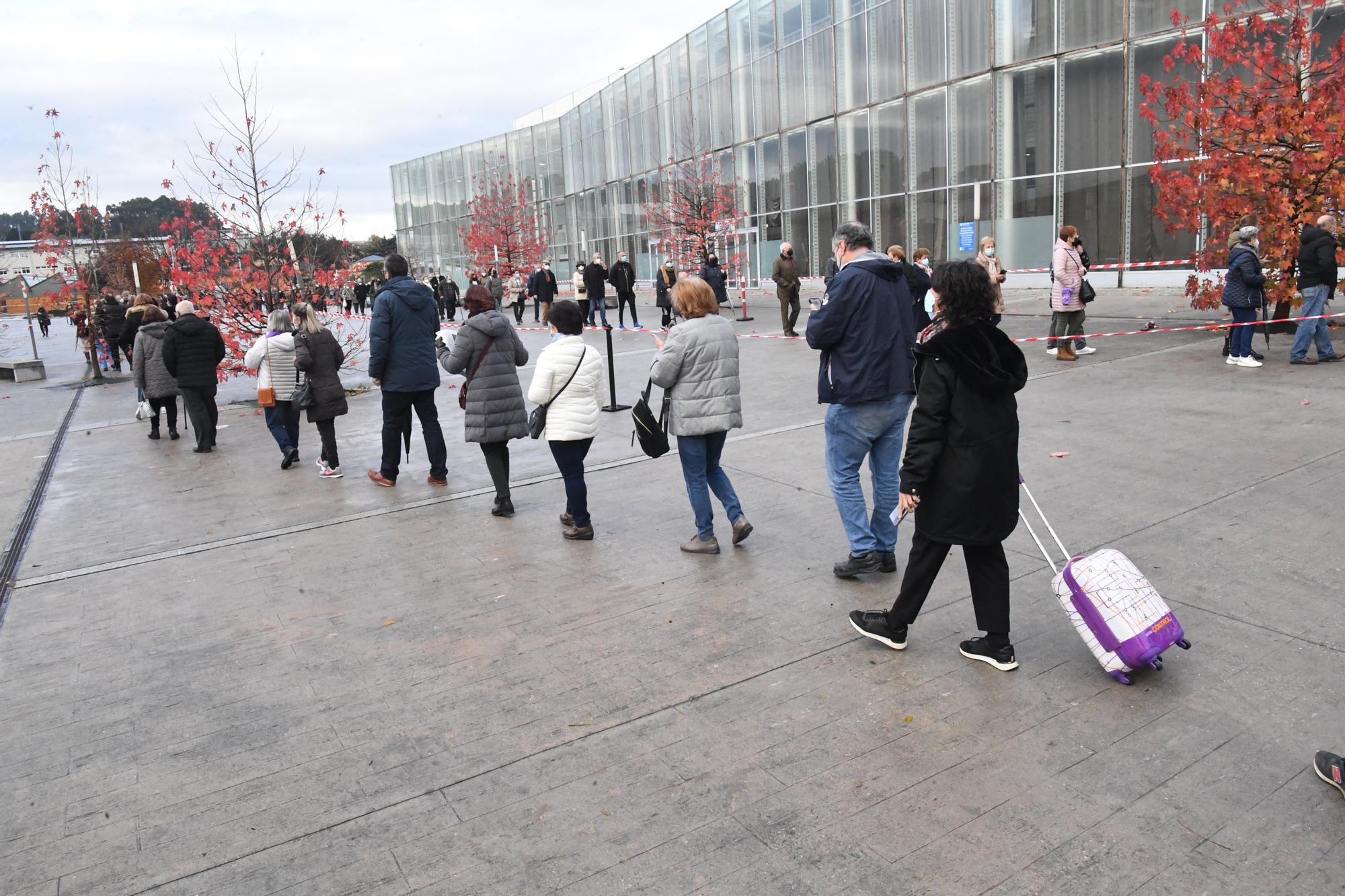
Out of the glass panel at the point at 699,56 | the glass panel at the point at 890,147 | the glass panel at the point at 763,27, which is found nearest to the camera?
the glass panel at the point at 890,147

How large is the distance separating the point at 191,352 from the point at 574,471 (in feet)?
20.4

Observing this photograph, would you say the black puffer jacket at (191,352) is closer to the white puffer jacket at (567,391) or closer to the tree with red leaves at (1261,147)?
the white puffer jacket at (567,391)

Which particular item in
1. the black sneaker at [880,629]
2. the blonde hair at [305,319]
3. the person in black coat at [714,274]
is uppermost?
the person in black coat at [714,274]

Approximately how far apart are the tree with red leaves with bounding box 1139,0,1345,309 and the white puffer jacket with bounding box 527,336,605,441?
33.1ft

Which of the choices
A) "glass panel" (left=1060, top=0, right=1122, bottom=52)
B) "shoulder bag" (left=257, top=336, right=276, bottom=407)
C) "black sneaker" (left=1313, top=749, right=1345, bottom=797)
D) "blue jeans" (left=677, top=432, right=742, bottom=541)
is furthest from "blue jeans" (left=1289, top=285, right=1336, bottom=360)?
"glass panel" (left=1060, top=0, right=1122, bottom=52)

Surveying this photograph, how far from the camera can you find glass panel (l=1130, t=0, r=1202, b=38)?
20.2 metres

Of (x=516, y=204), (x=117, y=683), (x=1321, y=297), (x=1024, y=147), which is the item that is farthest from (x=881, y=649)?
(x=516, y=204)

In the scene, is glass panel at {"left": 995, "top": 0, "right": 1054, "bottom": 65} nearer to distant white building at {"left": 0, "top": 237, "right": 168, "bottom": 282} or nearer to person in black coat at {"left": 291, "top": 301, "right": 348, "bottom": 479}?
distant white building at {"left": 0, "top": 237, "right": 168, "bottom": 282}

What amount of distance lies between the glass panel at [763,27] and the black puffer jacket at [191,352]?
26.0 metres

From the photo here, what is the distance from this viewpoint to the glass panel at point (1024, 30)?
74.8ft

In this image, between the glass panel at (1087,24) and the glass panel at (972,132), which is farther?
the glass panel at (972,132)

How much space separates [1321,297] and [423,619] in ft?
35.7

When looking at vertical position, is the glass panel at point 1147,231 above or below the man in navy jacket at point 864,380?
above

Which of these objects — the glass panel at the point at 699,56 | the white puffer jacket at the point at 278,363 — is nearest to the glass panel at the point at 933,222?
the glass panel at the point at 699,56
